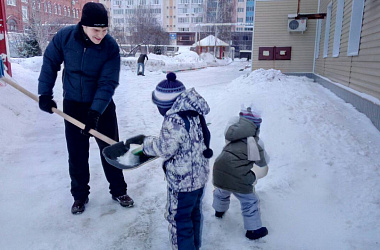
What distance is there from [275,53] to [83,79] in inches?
508

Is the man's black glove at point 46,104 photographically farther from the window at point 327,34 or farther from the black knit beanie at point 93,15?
the window at point 327,34

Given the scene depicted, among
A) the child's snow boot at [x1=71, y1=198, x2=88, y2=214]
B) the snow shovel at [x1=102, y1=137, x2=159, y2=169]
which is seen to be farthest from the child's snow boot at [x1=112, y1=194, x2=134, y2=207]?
the snow shovel at [x1=102, y1=137, x2=159, y2=169]

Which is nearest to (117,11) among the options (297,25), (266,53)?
(266,53)

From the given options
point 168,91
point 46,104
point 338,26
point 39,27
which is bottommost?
point 46,104

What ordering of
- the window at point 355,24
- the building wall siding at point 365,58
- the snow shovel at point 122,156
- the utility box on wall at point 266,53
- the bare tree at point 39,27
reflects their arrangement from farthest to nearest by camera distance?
the bare tree at point 39,27 < the utility box on wall at point 266,53 < the window at point 355,24 < the building wall siding at point 365,58 < the snow shovel at point 122,156

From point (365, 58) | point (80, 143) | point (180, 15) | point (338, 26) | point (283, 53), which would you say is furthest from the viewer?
point (180, 15)

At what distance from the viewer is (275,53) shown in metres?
14.5

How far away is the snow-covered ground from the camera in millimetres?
2660

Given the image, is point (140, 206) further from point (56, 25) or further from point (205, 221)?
point (56, 25)

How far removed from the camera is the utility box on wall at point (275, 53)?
1438cm

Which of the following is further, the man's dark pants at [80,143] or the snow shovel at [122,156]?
the man's dark pants at [80,143]

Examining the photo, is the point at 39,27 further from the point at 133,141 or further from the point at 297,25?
the point at 133,141

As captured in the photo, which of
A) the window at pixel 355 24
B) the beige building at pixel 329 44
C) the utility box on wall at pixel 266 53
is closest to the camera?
the beige building at pixel 329 44

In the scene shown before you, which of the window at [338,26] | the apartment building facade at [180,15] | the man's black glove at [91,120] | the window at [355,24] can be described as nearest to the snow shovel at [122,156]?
the man's black glove at [91,120]
